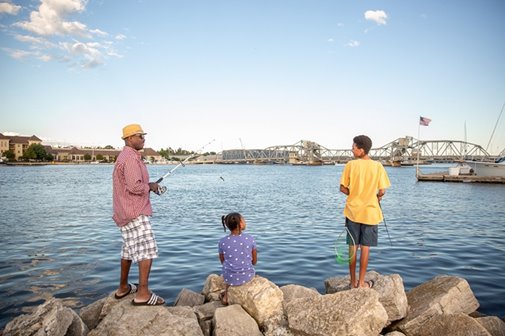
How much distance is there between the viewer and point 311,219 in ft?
62.7

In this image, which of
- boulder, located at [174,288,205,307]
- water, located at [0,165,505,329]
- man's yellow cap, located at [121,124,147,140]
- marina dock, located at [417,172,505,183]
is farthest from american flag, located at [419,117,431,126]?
man's yellow cap, located at [121,124,147,140]

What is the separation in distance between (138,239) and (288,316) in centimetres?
220

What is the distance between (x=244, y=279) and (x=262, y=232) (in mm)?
9930

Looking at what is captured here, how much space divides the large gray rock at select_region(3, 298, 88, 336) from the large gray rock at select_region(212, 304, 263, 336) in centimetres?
168

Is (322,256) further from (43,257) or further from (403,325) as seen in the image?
(43,257)

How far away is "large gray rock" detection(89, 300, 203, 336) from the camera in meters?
4.36

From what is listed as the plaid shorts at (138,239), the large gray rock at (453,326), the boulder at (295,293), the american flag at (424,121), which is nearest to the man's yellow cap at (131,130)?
the plaid shorts at (138,239)

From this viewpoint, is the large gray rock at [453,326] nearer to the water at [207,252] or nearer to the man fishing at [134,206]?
the water at [207,252]

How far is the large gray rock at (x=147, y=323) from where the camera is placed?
4.36m

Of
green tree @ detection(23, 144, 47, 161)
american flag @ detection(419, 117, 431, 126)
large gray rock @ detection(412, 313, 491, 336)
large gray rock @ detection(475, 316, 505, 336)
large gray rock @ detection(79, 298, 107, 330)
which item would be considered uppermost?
american flag @ detection(419, 117, 431, 126)

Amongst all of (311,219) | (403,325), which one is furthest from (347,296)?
(311,219)

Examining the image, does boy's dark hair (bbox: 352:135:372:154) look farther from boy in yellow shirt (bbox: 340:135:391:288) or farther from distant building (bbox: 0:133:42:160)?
distant building (bbox: 0:133:42:160)

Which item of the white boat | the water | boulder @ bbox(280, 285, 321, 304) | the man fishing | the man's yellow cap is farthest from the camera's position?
the white boat

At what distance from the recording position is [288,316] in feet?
15.6
